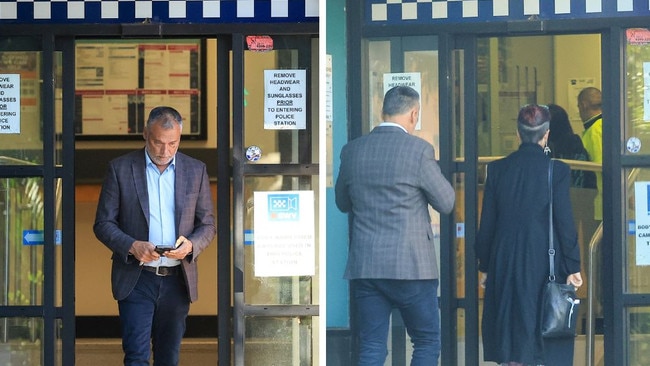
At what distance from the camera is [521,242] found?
175 inches

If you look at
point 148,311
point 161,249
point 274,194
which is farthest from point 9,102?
point 274,194

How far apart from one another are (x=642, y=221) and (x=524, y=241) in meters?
0.43

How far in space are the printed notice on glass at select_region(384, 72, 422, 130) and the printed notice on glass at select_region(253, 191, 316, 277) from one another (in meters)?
2.06

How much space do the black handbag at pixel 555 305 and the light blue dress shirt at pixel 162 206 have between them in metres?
2.20

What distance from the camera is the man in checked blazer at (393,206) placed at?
174 inches

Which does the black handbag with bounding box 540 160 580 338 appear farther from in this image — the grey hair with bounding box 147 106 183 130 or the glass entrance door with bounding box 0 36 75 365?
the glass entrance door with bounding box 0 36 75 365

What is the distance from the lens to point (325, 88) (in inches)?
170

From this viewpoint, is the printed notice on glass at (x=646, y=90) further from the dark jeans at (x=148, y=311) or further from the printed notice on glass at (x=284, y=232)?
the dark jeans at (x=148, y=311)

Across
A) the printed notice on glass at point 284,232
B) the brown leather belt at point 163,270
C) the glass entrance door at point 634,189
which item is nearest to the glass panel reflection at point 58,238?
the brown leather belt at point 163,270

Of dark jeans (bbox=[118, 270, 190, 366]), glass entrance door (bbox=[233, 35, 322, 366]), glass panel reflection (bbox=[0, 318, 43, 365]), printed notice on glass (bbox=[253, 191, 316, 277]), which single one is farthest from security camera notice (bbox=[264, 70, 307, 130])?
glass panel reflection (bbox=[0, 318, 43, 365])

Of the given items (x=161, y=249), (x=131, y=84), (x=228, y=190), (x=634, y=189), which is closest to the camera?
(x=634, y=189)

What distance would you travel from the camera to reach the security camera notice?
641 centimetres

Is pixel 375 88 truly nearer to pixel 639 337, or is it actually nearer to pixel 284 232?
pixel 639 337

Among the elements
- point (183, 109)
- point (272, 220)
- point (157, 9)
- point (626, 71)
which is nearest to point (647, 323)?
point (626, 71)
